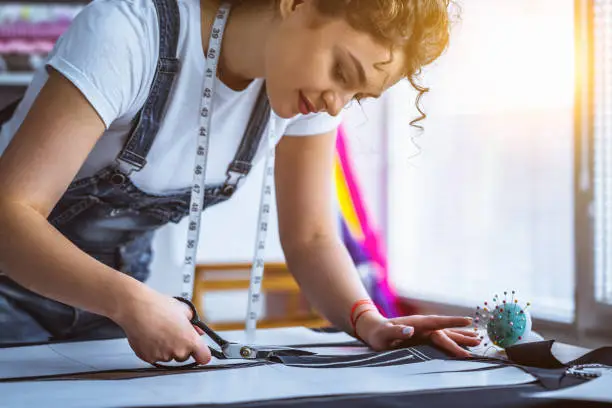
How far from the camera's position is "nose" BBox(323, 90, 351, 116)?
1010 mm

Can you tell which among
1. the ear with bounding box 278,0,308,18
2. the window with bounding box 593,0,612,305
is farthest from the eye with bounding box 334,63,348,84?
the window with bounding box 593,0,612,305

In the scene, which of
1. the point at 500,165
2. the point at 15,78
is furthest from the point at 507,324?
the point at 15,78

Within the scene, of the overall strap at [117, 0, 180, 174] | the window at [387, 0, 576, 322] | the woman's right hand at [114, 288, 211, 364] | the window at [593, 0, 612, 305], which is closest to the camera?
the woman's right hand at [114, 288, 211, 364]

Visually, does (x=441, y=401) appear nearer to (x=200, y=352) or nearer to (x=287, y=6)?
(x=200, y=352)

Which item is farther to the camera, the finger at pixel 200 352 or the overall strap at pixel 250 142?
the overall strap at pixel 250 142

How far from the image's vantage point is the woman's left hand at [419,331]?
40.3 inches

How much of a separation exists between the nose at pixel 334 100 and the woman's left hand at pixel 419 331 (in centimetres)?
32

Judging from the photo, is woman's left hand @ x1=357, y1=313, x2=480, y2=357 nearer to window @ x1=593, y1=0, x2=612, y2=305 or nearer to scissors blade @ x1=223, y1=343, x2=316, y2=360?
scissors blade @ x1=223, y1=343, x2=316, y2=360

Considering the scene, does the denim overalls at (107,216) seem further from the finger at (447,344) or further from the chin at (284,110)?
the finger at (447,344)

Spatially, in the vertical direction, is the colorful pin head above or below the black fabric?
above

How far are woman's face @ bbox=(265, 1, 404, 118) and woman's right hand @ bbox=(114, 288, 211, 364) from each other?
0.36 metres

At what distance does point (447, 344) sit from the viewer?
3.26 feet

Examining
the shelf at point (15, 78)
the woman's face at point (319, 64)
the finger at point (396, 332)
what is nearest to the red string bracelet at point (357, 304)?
the finger at point (396, 332)

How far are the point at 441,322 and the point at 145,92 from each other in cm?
53
